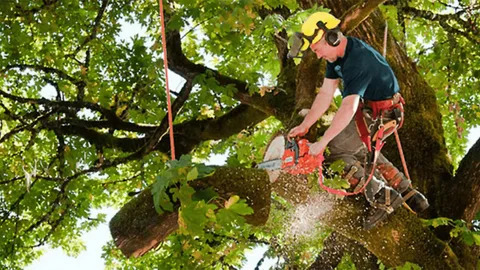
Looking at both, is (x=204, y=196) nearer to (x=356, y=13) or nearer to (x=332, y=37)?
(x=332, y=37)

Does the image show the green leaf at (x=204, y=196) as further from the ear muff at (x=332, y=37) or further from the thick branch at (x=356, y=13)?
the thick branch at (x=356, y=13)

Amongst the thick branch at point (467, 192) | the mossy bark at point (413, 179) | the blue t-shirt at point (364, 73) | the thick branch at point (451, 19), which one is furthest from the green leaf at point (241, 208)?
the thick branch at point (451, 19)

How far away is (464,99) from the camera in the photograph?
9539 millimetres

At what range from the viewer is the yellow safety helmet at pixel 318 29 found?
13.9 ft

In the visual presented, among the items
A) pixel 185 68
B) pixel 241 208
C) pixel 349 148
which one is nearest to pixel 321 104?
pixel 349 148

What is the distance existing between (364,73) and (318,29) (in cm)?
43

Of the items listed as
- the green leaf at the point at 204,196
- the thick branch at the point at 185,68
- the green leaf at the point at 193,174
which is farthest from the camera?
the thick branch at the point at 185,68

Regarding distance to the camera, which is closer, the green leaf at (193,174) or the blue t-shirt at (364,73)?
the green leaf at (193,174)

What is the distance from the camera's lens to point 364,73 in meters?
4.24

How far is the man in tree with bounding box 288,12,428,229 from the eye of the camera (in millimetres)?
4227

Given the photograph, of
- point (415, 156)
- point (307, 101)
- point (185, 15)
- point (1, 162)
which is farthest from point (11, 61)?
point (415, 156)

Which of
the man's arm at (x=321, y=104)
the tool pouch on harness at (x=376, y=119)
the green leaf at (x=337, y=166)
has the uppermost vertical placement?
the man's arm at (x=321, y=104)

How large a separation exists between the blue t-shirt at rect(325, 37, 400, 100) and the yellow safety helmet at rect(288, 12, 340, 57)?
151 mm

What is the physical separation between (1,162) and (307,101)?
17.8 ft
